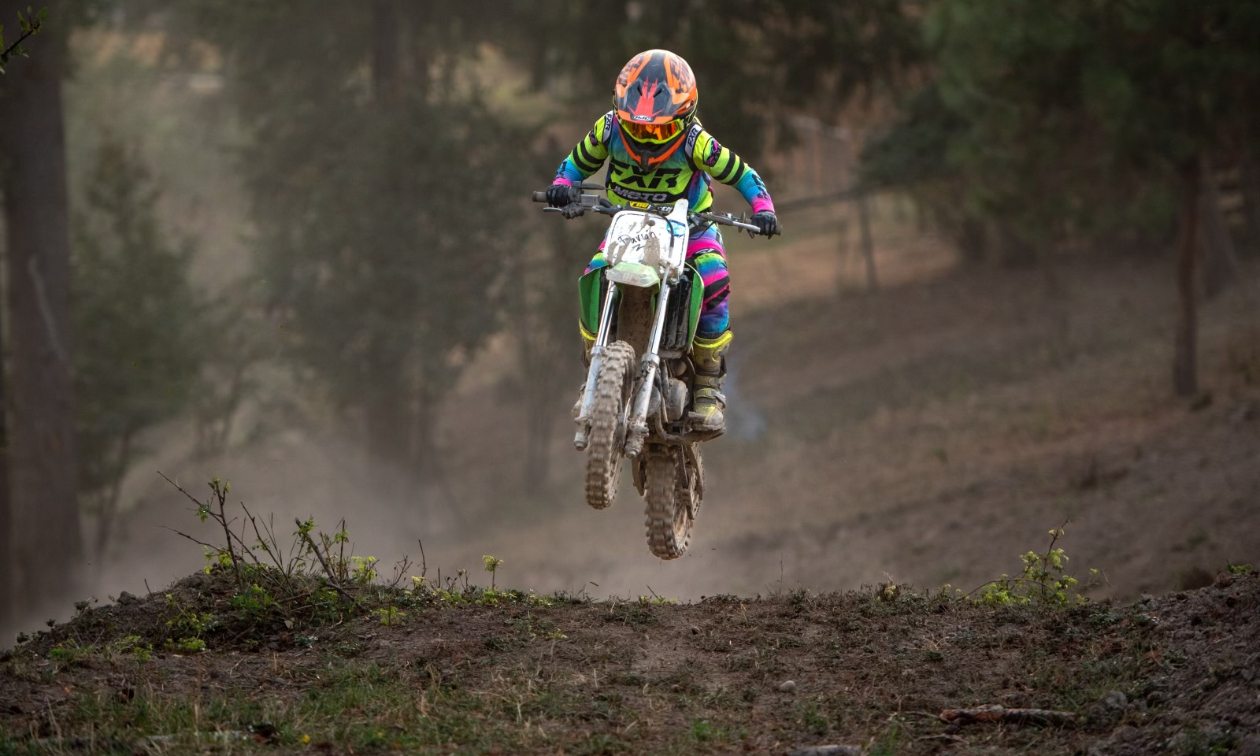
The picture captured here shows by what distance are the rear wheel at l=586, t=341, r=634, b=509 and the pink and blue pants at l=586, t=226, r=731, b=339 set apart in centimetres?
113

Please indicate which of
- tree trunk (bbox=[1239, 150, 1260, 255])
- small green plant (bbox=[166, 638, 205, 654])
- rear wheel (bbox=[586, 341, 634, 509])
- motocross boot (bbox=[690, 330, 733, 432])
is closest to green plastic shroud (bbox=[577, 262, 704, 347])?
motocross boot (bbox=[690, 330, 733, 432])

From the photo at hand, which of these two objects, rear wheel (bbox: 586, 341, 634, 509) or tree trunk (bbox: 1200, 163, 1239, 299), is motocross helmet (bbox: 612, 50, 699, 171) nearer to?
rear wheel (bbox: 586, 341, 634, 509)

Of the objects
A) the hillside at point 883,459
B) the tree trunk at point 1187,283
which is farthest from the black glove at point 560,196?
the tree trunk at point 1187,283

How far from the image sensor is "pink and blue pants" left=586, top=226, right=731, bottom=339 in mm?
9281

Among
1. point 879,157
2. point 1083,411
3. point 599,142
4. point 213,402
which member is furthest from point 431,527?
point 599,142

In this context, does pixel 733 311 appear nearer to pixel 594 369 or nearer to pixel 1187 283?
pixel 1187 283

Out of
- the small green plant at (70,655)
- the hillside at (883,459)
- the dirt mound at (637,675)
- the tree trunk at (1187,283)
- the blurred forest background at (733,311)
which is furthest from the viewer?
the tree trunk at (1187,283)

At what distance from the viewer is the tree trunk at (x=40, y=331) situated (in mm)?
20234

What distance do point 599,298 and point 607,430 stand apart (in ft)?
4.40

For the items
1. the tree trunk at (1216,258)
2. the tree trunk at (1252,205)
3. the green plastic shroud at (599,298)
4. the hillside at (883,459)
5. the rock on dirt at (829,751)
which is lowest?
the rock on dirt at (829,751)

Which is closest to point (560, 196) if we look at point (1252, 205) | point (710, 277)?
point (710, 277)

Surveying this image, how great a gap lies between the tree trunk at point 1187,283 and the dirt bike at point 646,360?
12.3 meters

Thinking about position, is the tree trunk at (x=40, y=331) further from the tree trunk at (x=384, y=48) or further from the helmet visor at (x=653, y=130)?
the helmet visor at (x=653, y=130)

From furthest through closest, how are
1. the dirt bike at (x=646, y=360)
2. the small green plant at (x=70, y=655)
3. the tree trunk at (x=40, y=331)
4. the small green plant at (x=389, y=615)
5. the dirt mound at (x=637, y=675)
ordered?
1. the tree trunk at (x=40, y=331)
2. the dirt bike at (x=646, y=360)
3. the small green plant at (x=389, y=615)
4. the small green plant at (x=70, y=655)
5. the dirt mound at (x=637, y=675)
